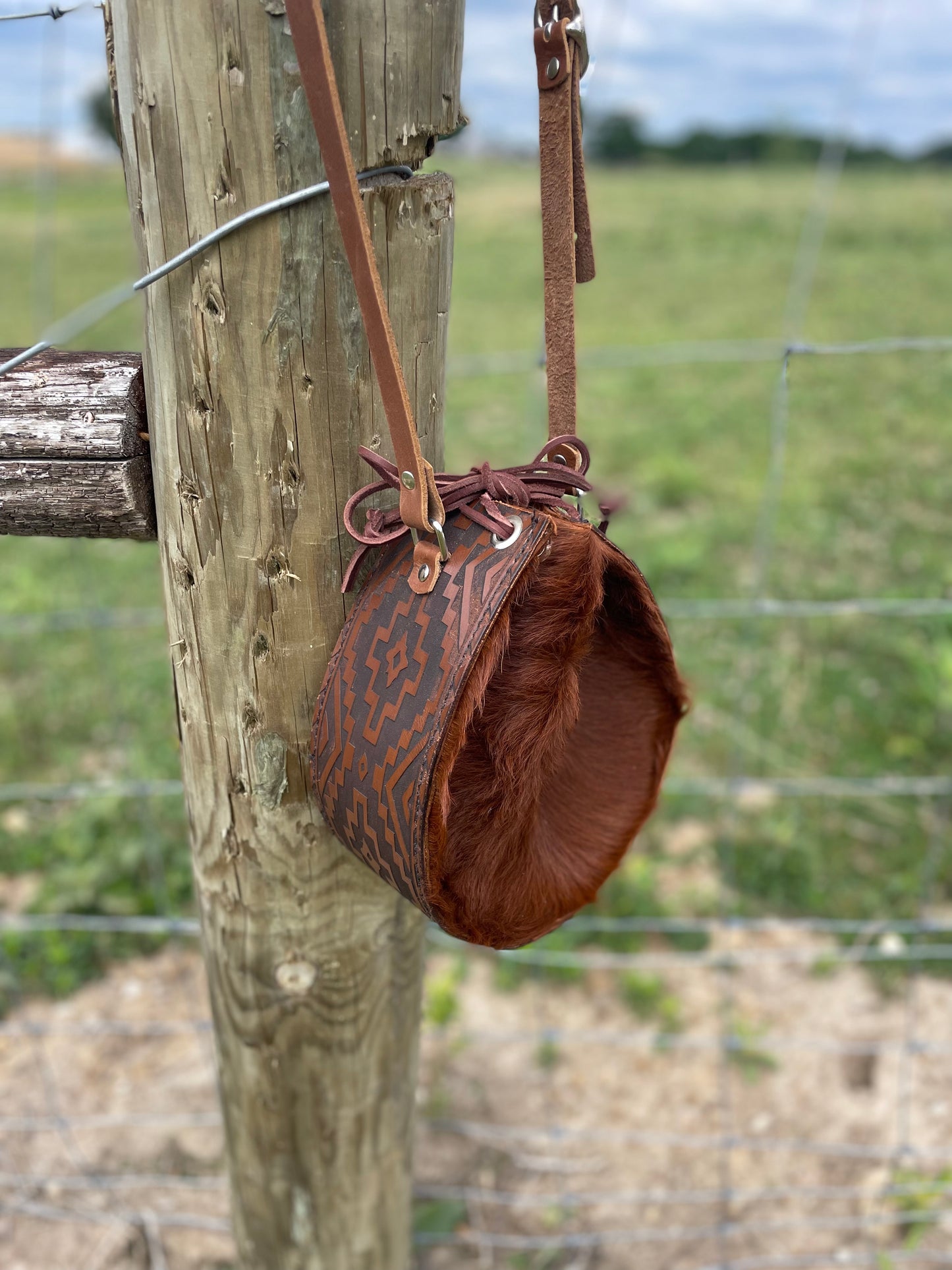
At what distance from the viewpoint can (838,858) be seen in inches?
105

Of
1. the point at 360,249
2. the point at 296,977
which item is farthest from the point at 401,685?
the point at 296,977

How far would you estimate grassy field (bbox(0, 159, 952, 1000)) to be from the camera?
262 cm

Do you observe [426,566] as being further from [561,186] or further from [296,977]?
[296,977]

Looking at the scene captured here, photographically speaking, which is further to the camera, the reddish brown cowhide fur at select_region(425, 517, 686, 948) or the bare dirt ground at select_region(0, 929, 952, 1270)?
the bare dirt ground at select_region(0, 929, 952, 1270)

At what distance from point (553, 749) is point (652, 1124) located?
1471mm

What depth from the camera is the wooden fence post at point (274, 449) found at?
0.86 m

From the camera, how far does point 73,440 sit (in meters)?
1.05

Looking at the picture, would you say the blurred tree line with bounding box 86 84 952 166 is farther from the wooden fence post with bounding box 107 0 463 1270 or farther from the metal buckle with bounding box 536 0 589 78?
the wooden fence post with bounding box 107 0 463 1270

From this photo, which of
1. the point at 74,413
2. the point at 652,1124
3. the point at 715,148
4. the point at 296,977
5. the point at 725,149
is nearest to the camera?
the point at 74,413

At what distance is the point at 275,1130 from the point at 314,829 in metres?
0.50

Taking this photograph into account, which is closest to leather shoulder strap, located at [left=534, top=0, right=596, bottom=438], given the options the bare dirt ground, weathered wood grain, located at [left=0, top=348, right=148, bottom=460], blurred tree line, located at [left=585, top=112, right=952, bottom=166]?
weathered wood grain, located at [left=0, top=348, right=148, bottom=460]

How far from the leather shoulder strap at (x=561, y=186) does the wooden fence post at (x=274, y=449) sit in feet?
0.32

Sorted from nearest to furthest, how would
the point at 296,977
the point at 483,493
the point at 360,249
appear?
the point at 360,249 → the point at 483,493 → the point at 296,977

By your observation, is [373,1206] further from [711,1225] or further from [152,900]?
[152,900]
